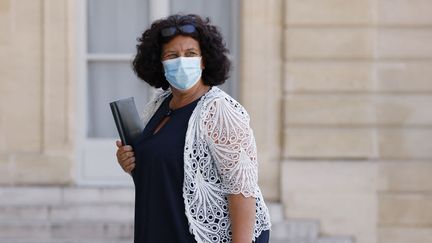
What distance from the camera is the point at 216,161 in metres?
3.64

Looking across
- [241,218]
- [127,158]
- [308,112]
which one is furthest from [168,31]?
[308,112]

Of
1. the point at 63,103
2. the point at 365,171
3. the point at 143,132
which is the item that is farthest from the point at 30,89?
the point at 143,132

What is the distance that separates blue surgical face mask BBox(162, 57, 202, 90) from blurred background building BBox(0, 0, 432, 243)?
4.78m

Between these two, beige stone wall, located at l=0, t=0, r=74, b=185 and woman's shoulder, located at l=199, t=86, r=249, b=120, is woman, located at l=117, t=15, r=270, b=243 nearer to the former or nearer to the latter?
woman's shoulder, located at l=199, t=86, r=249, b=120

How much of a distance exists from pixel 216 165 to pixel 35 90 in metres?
5.28

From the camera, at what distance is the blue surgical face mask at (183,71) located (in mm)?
3727

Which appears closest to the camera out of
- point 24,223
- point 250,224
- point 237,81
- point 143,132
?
point 250,224

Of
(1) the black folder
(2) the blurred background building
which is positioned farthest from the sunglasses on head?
(2) the blurred background building

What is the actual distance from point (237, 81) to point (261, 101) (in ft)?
1.29

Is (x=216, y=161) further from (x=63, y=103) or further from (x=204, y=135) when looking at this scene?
(x=63, y=103)

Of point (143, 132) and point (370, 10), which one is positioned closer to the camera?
point (143, 132)

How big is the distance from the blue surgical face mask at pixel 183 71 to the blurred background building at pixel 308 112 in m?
4.78

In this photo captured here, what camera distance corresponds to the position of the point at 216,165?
12.0 ft

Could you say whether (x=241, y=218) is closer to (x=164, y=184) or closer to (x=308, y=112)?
(x=164, y=184)
